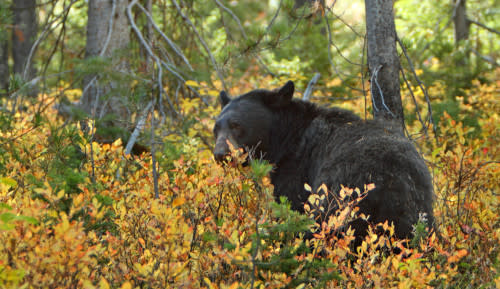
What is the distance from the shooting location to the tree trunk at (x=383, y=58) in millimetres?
4727

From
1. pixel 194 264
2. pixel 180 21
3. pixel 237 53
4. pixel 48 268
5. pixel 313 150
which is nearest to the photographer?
pixel 48 268

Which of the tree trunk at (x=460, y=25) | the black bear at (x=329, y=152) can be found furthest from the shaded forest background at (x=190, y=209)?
the tree trunk at (x=460, y=25)

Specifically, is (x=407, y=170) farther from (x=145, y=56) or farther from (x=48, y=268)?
(x=145, y=56)

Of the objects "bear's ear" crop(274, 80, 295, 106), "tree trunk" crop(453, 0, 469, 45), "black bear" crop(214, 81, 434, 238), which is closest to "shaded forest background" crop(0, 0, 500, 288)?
"black bear" crop(214, 81, 434, 238)

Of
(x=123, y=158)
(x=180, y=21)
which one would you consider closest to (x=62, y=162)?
(x=123, y=158)

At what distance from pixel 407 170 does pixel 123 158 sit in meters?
2.61

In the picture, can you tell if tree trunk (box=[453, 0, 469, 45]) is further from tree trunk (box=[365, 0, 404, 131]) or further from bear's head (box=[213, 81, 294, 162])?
bear's head (box=[213, 81, 294, 162])

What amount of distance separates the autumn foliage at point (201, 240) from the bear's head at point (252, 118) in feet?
2.08

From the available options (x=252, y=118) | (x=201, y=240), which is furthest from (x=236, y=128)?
(x=201, y=240)

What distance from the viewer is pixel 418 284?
248 centimetres

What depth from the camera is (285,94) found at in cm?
477

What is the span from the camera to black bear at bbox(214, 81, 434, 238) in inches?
129

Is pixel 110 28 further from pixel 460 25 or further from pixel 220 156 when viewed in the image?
pixel 460 25

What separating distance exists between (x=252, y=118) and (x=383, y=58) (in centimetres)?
139
